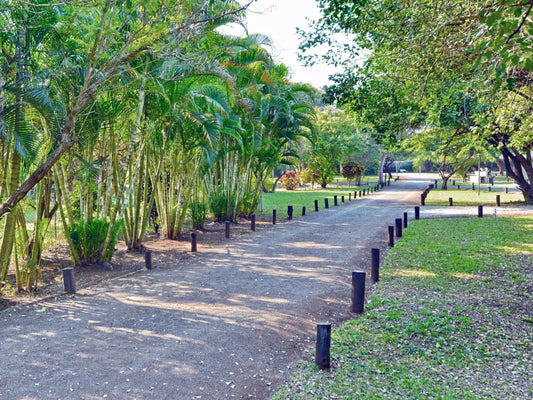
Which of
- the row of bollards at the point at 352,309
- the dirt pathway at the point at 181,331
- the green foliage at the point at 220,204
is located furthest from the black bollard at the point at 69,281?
the green foliage at the point at 220,204

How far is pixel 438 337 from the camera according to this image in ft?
17.5

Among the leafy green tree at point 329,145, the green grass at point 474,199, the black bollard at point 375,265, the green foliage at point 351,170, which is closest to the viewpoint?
the black bollard at point 375,265

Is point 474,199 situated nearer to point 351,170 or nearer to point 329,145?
point 329,145

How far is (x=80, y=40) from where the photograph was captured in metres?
7.07

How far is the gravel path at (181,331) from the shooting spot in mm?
4066

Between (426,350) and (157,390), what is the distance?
10.2ft

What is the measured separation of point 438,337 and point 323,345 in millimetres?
1858

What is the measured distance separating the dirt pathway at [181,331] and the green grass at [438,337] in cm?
49

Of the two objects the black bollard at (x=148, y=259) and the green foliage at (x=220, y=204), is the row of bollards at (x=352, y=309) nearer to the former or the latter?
the black bollard at (x=148, y=259)

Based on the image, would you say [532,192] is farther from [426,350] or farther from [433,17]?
[426,350]

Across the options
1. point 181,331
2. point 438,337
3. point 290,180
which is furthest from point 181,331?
point 290,180

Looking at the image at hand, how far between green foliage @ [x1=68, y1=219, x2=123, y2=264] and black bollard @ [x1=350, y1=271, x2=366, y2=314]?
5239mm

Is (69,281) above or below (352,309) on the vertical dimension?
above

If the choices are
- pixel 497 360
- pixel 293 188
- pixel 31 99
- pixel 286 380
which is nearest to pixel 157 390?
pixel 286 380
